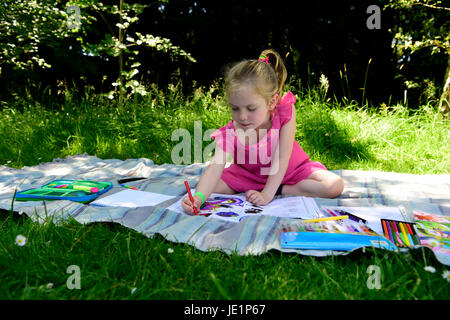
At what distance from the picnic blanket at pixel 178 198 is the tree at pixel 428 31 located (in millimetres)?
2065

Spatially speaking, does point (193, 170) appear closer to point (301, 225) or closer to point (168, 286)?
point (301, 225)

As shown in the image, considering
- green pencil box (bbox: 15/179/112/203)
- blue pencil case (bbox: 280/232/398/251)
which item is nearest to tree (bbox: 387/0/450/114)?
blue pencil case (bbox: 280/232/398/251)

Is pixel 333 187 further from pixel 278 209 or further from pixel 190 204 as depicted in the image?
pixel 190 204

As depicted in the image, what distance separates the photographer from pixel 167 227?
1.58 metres

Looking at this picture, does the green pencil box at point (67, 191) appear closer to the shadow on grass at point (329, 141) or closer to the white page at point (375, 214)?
the white page at point (375, 214)

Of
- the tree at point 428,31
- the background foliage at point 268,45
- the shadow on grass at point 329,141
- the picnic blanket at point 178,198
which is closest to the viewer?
the picnic blanket at point 178,198

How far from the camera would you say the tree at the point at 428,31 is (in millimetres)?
4020

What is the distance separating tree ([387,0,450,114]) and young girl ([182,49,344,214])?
2675mm

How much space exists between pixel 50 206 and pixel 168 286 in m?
0.99

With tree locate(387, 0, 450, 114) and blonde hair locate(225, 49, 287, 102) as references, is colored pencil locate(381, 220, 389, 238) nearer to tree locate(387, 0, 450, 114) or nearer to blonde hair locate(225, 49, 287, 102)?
blonde hair locate(225, 49, 287, 102)

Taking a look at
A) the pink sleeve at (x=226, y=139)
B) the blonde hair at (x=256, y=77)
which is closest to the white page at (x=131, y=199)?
the pink sleeve at (x=226, y=139)

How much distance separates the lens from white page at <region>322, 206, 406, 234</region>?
166cm

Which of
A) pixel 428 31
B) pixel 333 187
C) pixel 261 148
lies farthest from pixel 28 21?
pixel 428 31
